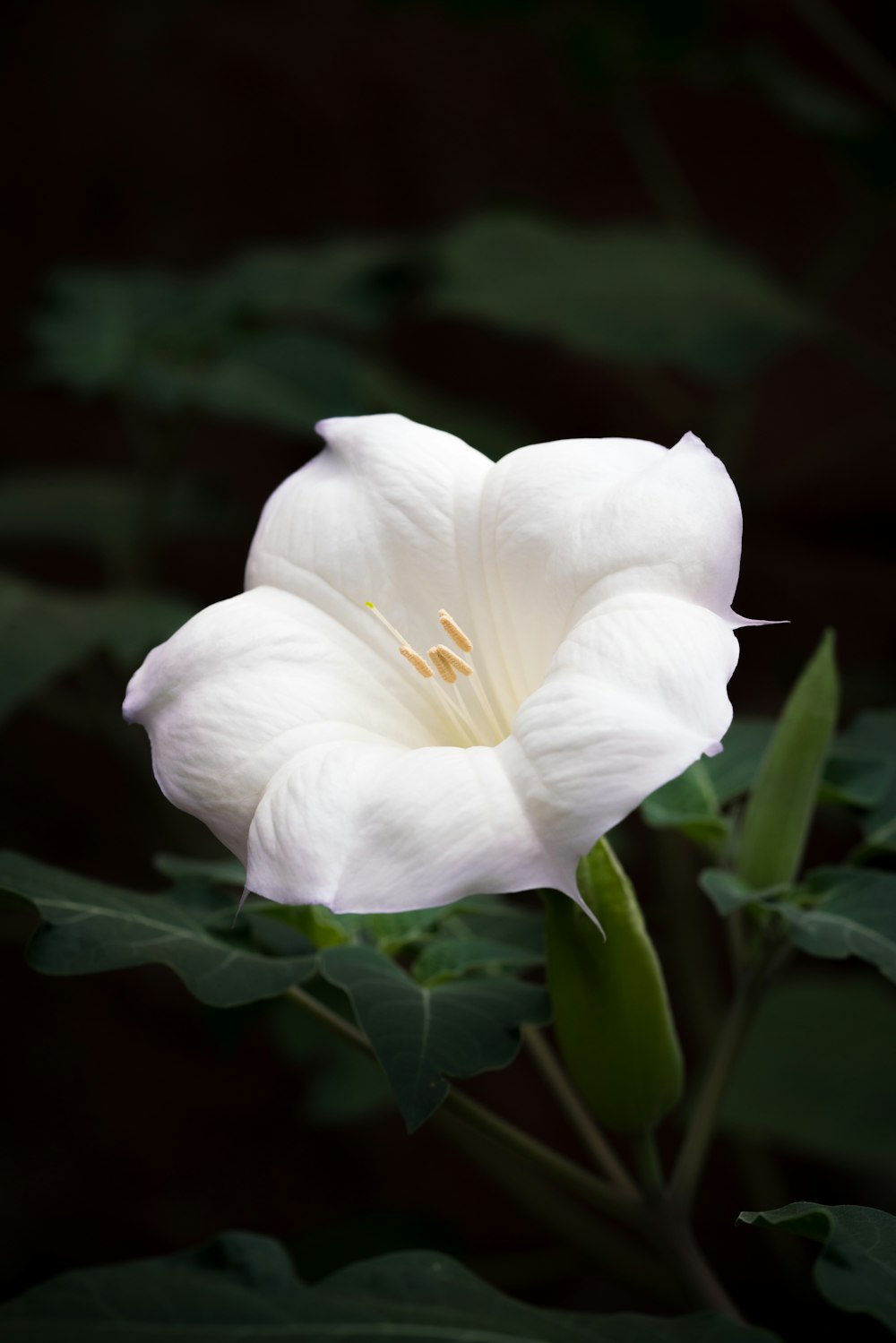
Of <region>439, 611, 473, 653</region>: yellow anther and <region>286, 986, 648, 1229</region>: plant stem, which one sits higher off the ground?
<region>439, 611, 473, 653</region>: yellow anther

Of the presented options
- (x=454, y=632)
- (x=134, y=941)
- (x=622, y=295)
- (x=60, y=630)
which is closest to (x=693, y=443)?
(x=454, y=632)

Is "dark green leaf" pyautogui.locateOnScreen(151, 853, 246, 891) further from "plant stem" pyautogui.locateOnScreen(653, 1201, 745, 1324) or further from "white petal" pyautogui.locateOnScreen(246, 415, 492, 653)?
"plant stem" pyautogui.locateOnScreen(653, 1201, 745, 1324)

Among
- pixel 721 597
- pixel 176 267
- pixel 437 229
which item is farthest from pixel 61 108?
pixel 721 597

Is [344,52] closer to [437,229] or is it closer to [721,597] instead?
[437,229]

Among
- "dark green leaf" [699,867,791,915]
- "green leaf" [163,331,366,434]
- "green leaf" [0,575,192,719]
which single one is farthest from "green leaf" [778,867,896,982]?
"green leaf" [163,331,366,434]

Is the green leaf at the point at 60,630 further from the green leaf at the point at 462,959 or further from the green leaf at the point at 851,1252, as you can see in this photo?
the green leaf at the point at 851,1252
